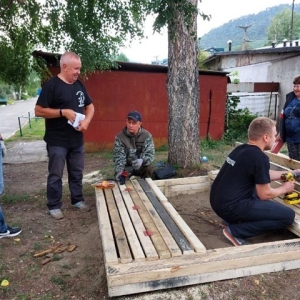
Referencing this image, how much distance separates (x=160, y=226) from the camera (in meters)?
2.90

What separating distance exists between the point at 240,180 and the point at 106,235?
4.29 ft

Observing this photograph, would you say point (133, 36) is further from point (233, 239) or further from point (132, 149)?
point (233, 239)

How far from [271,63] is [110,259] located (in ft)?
37.9

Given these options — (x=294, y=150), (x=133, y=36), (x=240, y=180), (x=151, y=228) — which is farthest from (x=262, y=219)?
(x=133, y=36)

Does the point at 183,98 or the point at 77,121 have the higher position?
the point at 183,98

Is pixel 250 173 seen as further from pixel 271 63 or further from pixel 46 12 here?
pixel 271 63

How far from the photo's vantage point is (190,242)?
2.62 m

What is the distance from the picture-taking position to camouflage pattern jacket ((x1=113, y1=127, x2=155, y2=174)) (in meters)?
4.24

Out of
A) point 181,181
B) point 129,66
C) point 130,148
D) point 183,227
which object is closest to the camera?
point 183,227

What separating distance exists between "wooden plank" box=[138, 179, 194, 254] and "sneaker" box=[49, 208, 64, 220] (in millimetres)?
1052

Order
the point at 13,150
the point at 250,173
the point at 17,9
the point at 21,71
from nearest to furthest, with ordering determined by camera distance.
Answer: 1. the point at 250,173
2. the point at 17,9
3. the point at 21,71
4. the point at 13,150

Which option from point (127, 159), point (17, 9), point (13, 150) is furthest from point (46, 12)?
point (13, 150)

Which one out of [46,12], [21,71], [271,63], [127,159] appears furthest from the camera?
[271,63]

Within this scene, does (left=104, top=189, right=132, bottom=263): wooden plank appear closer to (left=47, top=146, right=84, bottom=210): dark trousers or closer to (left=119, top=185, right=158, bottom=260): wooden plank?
(left=119, top=185, right=158, bottom=260): wooden plank
